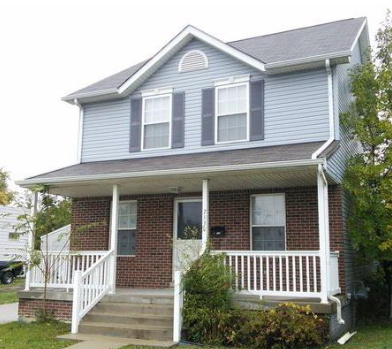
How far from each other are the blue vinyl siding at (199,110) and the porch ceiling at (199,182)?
1113 mm

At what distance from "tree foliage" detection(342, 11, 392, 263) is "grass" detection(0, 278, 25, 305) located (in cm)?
1150

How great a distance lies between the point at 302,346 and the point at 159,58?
8.07m

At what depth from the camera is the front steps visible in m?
8.98

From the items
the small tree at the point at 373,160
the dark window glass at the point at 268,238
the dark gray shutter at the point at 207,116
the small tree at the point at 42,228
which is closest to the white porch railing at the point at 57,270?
the small tree at the point at 42,228

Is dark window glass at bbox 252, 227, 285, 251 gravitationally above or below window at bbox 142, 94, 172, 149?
below

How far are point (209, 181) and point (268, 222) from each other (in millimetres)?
1821

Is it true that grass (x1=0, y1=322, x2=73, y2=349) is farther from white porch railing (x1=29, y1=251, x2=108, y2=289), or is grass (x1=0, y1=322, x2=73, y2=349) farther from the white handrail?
the white handrail

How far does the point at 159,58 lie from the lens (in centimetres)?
1287

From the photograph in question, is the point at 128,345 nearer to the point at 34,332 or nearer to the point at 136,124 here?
the point at 34,332

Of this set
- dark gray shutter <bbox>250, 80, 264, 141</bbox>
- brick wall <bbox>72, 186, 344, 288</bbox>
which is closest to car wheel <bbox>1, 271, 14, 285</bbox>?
brick wall <bbox>72, 186, 344, 288</bbox>

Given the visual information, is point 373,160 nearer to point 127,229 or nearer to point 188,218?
point 188,218

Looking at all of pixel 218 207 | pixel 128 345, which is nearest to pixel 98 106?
pixel 218 207

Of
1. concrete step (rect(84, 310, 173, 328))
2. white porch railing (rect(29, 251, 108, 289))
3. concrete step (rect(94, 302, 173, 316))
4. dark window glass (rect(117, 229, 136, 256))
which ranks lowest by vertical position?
concrete step (rect(84, 310, 173, 328))

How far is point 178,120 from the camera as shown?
1268 cm
